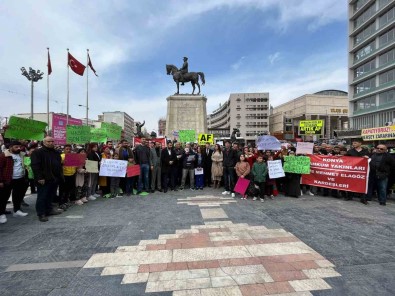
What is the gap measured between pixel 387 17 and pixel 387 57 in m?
6.77

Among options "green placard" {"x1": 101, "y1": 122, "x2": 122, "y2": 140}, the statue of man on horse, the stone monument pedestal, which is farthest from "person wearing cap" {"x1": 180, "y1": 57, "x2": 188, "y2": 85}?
"green placard" {"x1": 101, "y1": 122, "x2": 122, "y2": 140}

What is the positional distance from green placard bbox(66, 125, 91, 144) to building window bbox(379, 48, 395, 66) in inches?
2062

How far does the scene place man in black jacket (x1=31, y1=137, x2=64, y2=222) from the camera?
243 inches

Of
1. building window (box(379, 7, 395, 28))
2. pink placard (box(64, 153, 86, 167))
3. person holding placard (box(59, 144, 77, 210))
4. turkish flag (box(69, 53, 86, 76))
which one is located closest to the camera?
person holding placard (box(59, 144, 77, 210))

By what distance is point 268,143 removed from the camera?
9953mm

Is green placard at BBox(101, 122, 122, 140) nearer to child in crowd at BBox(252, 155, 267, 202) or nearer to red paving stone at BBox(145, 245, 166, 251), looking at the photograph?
child in crowd at BBox(252, 155, 267, 202)

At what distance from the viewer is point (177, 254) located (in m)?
4.20

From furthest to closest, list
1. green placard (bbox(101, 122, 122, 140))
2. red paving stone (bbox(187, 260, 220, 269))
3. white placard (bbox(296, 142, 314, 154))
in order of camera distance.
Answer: green placard (bbox(101, 122, 122, 140)) → white placard (bbox(296, 142, 314, 154)) → red paving stone (bbox(187, 260, 220, 269))

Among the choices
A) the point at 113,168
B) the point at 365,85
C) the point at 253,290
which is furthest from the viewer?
the point at 365,85

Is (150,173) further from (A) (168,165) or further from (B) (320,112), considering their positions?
(B) (320,112)

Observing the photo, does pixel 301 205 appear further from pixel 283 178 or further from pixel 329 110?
pixel 329 110

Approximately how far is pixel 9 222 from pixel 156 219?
3.44 meters

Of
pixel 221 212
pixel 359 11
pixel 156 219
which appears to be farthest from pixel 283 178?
pixel 359 11

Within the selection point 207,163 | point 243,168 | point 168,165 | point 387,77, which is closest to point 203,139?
point 207,163
